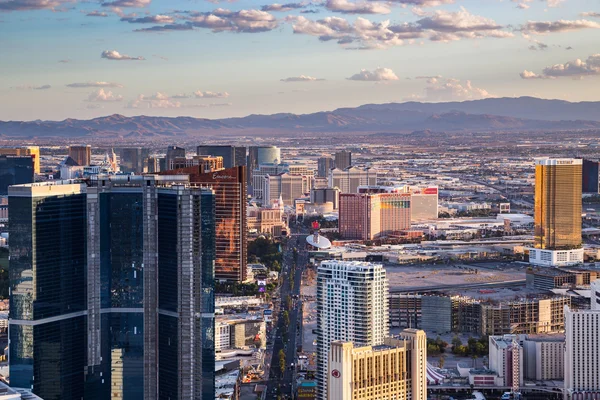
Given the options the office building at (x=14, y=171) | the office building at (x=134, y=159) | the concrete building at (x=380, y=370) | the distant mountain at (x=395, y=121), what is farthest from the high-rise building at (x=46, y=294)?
the distant mountain at (x=395, y=121)

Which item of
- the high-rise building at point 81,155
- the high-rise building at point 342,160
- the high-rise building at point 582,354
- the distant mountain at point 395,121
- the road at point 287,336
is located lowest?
the road at point 287,336

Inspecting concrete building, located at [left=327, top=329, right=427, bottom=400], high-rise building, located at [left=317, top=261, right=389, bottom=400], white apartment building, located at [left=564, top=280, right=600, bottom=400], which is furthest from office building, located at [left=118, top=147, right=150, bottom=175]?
concrete building, located at [left=327, top=329, right=427, bottom=400]

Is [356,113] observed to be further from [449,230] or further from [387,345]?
[387,345]

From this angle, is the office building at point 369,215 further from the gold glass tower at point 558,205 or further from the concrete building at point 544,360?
the concrete building at point 544,360

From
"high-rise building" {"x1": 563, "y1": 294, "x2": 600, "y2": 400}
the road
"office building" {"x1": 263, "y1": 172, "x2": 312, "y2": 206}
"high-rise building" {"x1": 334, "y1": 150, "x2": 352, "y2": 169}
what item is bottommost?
the road

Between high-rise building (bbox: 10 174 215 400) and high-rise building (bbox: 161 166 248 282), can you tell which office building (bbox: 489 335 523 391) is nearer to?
high-rise building (bbox: 10 174 215 400)

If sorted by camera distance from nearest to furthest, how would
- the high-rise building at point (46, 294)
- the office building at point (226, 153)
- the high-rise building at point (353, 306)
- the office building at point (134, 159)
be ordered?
the high-rise building at point (46, 294), the high-rise building at point (353, 306), the office building at point (134, 159), the office building at point (226, 153)
